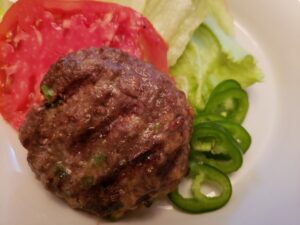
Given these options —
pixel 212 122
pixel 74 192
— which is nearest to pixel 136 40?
pixel 212 122

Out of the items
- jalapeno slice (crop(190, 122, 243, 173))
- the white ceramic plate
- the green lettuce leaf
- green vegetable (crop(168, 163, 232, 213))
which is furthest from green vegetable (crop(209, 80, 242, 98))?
green vegetable (crop(168, 163, 232, 213))

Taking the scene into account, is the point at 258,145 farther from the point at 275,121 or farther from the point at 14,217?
the point at 14,217

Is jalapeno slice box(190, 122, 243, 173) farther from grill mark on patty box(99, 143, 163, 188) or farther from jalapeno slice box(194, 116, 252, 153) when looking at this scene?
grill mark on patty box(99, 143, 163, 188)

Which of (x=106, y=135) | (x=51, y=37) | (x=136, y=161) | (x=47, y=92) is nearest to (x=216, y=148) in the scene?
(x=136, y=161)

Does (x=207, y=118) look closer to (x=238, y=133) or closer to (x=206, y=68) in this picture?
(x=238, y=133)

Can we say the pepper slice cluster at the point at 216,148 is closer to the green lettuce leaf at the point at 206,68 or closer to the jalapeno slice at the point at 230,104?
the jalapeno slice at the point at 230,104

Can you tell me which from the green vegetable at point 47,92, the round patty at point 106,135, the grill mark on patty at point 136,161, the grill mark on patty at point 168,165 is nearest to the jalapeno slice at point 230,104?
the round patty at point 106,135
